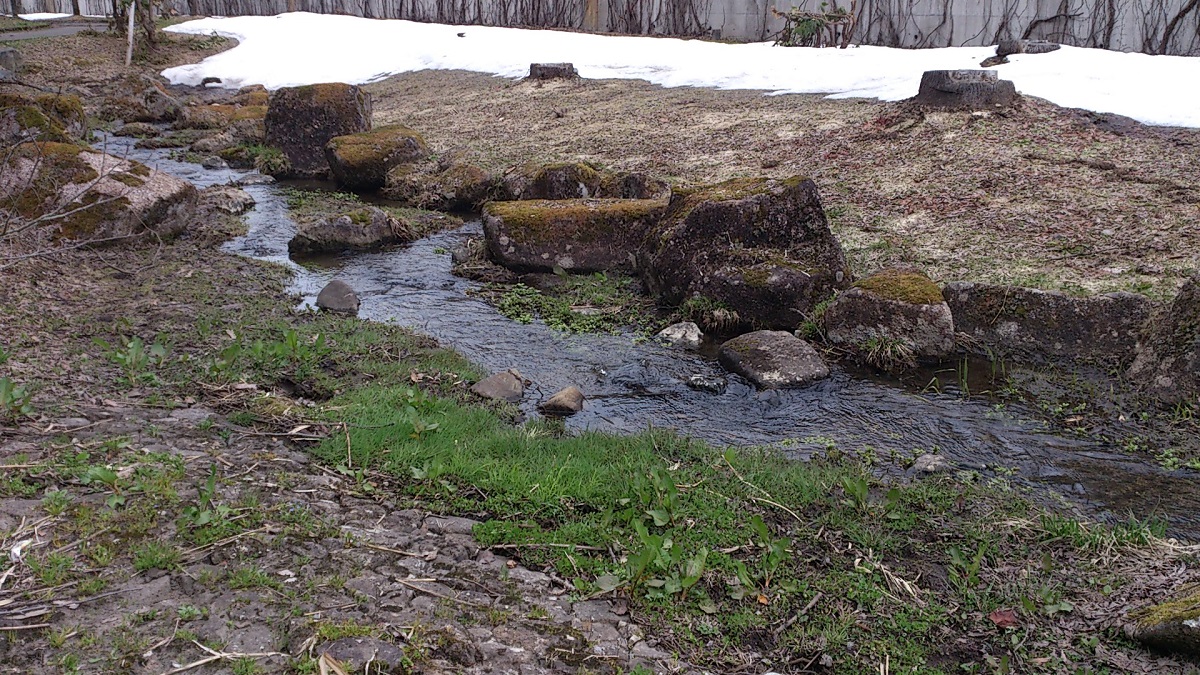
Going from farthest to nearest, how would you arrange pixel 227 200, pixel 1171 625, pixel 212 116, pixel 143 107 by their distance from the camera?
pixel 143 107, pixel 212 116, pixel 227 200, pixel 1171 625

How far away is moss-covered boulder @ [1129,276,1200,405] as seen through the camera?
18.0 ft

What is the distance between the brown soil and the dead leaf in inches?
170

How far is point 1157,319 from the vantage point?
5965 millimetres

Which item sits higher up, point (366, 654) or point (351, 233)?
point (351, 233)

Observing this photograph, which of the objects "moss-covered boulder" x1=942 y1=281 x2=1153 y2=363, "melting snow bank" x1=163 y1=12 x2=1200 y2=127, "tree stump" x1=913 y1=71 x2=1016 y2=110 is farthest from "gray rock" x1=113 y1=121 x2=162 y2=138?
"moss-covered boulder" x1=942 y1=281 x2=1153 y2=363

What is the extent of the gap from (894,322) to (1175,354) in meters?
1.82

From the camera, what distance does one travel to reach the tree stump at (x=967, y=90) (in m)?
11.0

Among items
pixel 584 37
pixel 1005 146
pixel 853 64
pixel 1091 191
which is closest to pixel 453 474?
pixel 1091 191

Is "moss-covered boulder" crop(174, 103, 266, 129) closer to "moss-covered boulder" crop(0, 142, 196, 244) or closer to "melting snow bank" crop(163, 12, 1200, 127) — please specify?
"melting snow bank" crop(163, 12, 1200, 127)

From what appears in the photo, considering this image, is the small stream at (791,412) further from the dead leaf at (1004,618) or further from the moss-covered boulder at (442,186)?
the moss-covered boulder at (442,186)

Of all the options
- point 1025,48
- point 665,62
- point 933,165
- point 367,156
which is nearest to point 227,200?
point 367,156

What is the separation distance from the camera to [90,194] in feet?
26.3

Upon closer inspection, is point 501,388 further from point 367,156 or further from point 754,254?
point 367,156

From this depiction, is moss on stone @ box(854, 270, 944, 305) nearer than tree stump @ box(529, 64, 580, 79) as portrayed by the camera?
Yes
